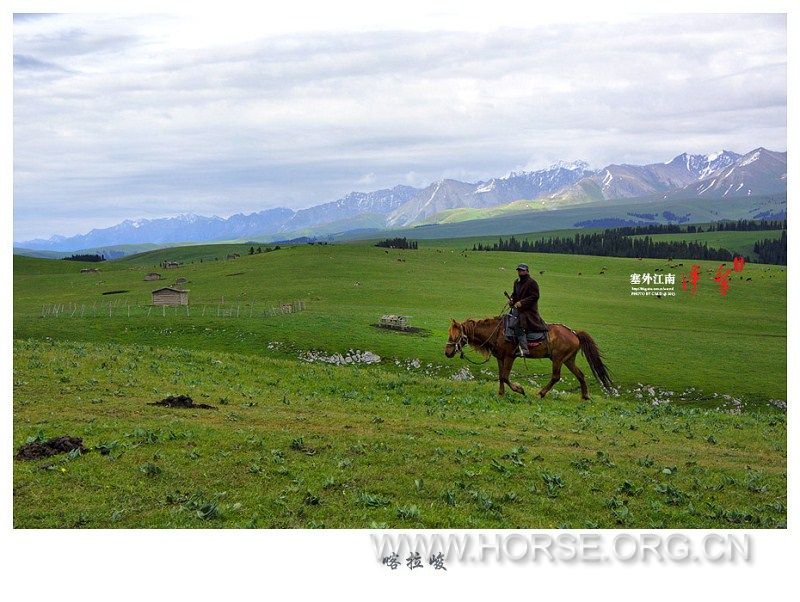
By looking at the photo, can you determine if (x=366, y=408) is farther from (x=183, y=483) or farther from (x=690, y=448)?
(x=690, y=448)

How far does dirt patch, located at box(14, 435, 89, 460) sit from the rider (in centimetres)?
1628

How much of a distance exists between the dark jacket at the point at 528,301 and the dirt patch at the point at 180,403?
12651 millimetres

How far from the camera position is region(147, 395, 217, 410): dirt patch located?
75.6ft

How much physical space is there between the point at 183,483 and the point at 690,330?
71.0 meters

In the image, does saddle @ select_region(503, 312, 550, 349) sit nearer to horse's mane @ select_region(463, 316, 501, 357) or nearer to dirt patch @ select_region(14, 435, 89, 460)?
horse's mane @ select_region(463, 316, 501, 357)

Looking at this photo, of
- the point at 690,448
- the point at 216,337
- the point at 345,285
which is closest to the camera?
the point at 690,448

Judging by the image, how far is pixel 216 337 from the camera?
59.1 m

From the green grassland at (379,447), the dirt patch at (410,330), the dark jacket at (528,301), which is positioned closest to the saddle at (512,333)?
the dark jacket at (528,301)

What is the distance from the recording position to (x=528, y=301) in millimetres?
26250

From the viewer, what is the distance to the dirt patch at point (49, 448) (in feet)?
55.6

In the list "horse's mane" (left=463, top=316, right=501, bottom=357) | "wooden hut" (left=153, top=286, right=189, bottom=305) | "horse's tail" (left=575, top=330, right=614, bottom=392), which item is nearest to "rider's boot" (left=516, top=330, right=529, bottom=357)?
"horse's mane" (left=463, top=316, right=501, bottom=357)

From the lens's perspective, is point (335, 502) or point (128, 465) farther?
point (128, 465)

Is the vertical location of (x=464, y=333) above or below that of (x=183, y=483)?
above

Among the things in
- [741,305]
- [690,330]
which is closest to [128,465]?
[690,330]
